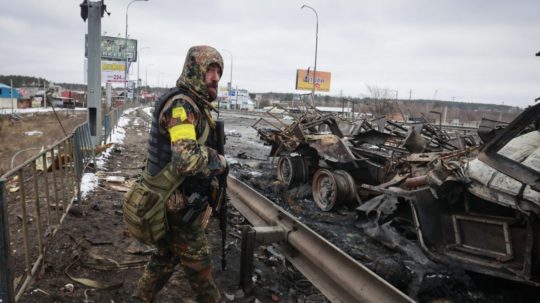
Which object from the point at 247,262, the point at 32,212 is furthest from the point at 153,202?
the point at 32,212

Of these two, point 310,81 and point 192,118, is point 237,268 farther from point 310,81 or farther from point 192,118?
point 310,81

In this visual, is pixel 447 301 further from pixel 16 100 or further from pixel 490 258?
pixel 16 100

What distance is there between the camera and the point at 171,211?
262 cm

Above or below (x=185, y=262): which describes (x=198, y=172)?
above

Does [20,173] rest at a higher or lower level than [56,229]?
higher

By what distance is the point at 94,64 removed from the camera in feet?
27.9

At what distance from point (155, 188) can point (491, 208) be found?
3057 millimetres

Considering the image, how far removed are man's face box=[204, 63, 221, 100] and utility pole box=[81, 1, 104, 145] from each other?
6.35m

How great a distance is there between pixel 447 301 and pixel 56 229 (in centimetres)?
365

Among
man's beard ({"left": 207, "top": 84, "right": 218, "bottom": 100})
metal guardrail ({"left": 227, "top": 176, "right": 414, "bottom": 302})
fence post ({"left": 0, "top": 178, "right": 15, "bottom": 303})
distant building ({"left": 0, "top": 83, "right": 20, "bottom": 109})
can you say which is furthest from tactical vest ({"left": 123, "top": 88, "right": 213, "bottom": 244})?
distant building ({"left": 0, "top": 83, "right": 20, "bottom": 109})

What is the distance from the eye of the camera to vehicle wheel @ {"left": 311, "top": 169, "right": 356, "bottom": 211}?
248 inches

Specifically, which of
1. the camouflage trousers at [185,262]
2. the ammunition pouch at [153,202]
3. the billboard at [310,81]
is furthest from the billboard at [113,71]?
the ammunition pouch at [153,202]

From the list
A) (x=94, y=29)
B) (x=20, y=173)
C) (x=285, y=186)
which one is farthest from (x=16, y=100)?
(x=20, y=173)

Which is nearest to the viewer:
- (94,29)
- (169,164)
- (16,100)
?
(169,164)
